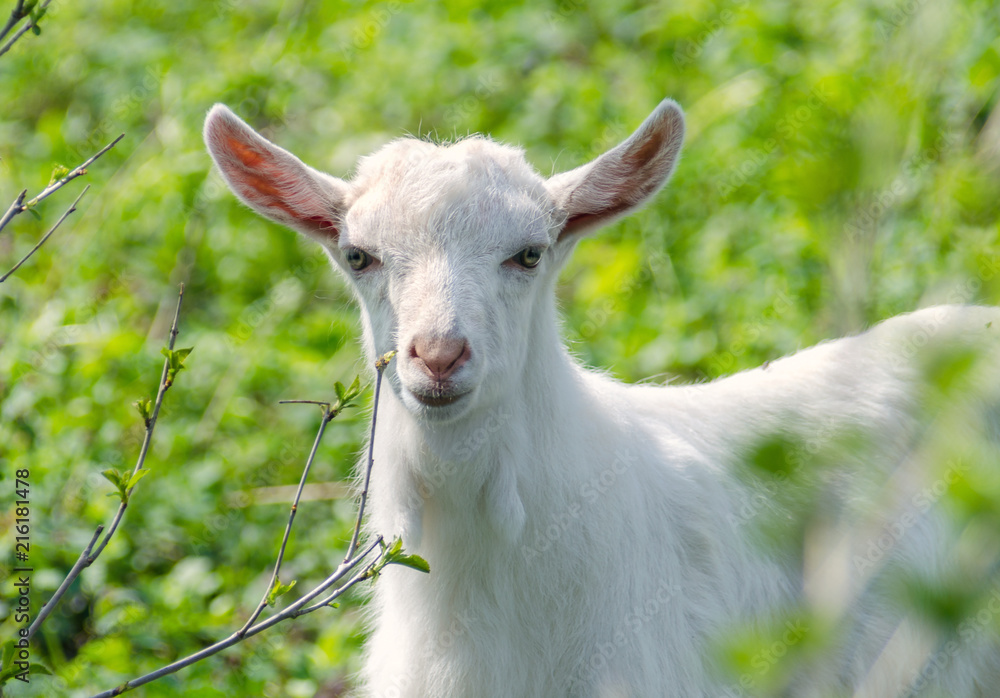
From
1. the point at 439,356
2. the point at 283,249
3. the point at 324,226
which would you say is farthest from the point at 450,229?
the point at 283,249

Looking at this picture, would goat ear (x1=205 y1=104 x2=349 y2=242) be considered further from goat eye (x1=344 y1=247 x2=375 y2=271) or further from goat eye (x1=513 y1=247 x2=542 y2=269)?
goat eye (x1=513 y1=247 x2=542 y2=269)

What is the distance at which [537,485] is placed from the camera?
312cm

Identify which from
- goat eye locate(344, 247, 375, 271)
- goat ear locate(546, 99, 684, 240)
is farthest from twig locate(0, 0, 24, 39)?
goat ear locate(546, 99, 684, 240)

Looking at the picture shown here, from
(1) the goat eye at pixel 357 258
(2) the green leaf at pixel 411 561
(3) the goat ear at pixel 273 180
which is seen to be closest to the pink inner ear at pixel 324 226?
(3) the goat ear at pixel 273 180

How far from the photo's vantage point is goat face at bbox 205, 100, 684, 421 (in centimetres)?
275

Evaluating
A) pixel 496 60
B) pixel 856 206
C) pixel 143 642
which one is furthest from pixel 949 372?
pixel 496 60

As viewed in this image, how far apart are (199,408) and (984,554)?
4693 mm

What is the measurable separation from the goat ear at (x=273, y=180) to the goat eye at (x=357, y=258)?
0.18m

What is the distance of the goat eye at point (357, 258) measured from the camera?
306cm

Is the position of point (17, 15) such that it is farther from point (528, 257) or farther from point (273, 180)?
point (528, 257)

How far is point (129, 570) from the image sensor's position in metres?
4.77

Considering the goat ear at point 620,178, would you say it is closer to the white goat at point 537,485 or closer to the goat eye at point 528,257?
the white goat at point 537,485

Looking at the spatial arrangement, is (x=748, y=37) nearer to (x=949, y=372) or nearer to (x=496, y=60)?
(x=496, y=60)

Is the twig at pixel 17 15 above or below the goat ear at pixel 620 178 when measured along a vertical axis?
above
